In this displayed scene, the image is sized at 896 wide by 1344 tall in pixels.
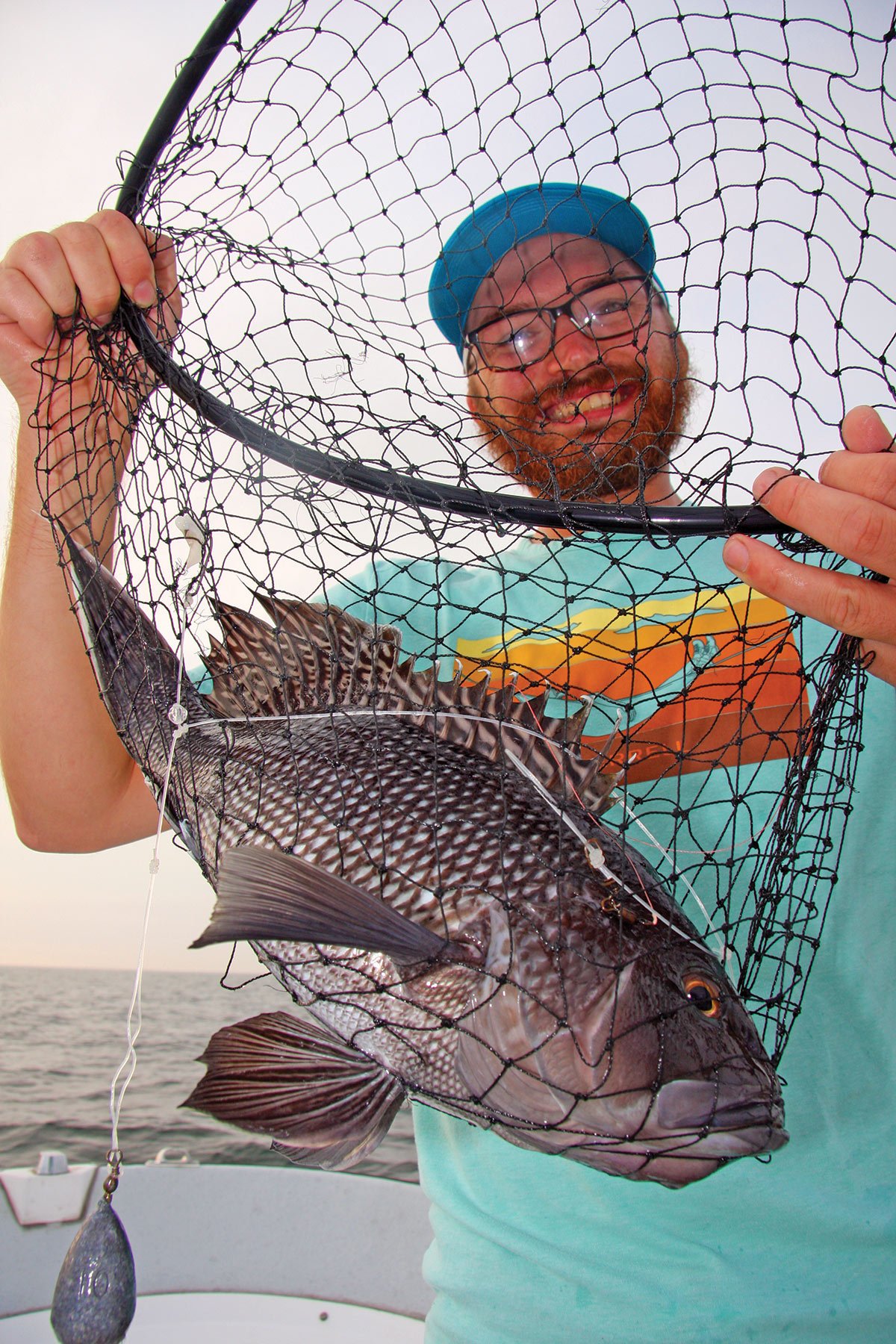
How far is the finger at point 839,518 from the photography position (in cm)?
99

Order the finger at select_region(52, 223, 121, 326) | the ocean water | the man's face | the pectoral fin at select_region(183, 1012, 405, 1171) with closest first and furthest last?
the pectoral fin at select_region(183, 1012, 405, 1171), the finger at select_region(52, 223, 121, 326), the man's face, the ocean water

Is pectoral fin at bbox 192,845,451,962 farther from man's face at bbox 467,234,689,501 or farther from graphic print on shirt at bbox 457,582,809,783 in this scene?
man's face at bbox 467,234,689,501

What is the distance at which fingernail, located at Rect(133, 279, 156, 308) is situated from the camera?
4.93 ft

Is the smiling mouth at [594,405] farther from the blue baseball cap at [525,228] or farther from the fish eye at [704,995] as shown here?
the fish eye at [704,995]

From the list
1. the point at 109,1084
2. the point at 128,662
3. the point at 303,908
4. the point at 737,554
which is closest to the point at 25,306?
the point at 128,662

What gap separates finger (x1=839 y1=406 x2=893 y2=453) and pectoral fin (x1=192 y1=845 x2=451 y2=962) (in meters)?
0.86

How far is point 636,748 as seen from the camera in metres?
1.71

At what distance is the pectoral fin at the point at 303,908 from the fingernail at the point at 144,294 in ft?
3.42

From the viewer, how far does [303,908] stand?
1050mm

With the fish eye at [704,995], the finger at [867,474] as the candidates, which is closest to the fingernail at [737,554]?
the finger at [867,474]

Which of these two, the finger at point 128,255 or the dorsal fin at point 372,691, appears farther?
the finger at point 128,255

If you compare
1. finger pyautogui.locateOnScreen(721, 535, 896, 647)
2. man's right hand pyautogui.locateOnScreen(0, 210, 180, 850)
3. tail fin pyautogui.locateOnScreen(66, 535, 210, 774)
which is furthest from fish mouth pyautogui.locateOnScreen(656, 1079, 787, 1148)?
man's right hand pyautogui.locateOnScreen(0, 210, 180, 850)

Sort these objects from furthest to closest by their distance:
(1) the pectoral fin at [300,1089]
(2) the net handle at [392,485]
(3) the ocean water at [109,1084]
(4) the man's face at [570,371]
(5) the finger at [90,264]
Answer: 1. (3) the ocean water at [109,1084]
2. (4) the man's face at [570,371]
3. (5) the finger at [90,264]
4. (1) the pectoral fin at [300,1089]
5. (2) the net handle at [392,485]

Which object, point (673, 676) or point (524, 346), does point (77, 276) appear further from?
point (673, 676)
